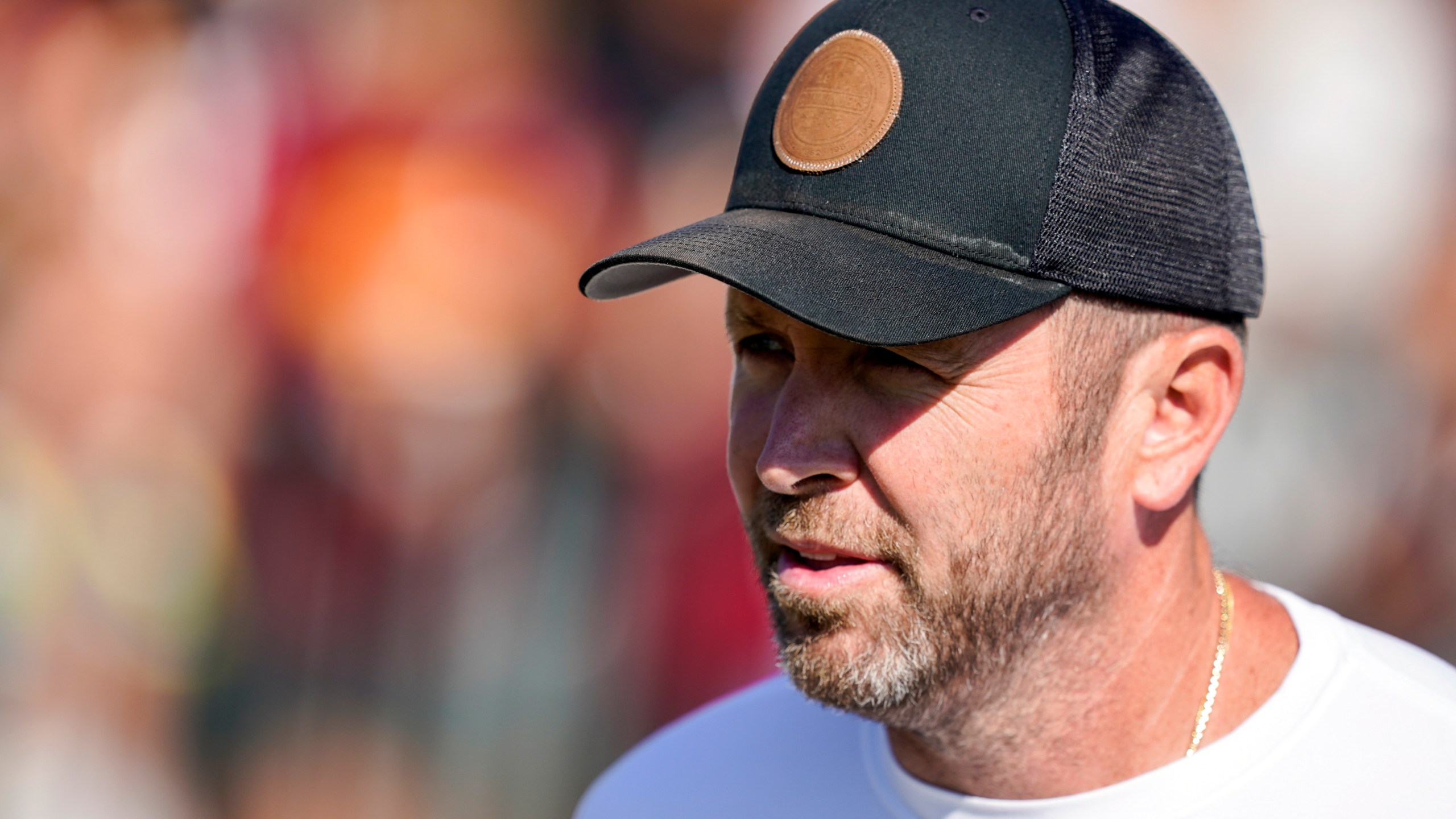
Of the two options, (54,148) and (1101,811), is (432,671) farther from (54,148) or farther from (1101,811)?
(1101,811)

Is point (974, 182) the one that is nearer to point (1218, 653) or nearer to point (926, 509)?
point (926, 509)

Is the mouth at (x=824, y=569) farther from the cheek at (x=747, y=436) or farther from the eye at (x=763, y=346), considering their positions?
the eye at (x=763, y=346)

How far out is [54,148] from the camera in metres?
4.06

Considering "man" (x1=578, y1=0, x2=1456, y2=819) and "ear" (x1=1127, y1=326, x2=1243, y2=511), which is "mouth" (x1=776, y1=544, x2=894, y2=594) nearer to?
"man" (x1=578, y1=0, x2=1456, y2=819)

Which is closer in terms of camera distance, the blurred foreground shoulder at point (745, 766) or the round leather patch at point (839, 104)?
the round leather patch at point (839, 104)

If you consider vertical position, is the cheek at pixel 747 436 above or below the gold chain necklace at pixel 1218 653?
above

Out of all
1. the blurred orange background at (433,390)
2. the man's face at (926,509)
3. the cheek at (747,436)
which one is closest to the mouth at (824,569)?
the man's face at (926,509)

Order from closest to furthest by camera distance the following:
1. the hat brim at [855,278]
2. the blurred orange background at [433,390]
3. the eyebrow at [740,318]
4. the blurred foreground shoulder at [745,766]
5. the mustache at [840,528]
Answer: the hat brim at [855,278] → the mustache at [840,528] → the eyebrow at [740,318] → the blurred foreground shoulder at [745,766] → the blurred orange background at [433,390]

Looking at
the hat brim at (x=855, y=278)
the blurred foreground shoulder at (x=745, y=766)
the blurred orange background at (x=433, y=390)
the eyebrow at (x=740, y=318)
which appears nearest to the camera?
the hat brim at (x=855, y=278)

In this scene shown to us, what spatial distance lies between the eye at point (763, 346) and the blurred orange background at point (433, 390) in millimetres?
2346

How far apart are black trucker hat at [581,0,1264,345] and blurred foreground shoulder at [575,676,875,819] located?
0.77 meters

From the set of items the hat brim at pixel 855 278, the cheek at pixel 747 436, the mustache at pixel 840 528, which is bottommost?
the mustache at pixel 840 528

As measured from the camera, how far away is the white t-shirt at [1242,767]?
5.15 feet

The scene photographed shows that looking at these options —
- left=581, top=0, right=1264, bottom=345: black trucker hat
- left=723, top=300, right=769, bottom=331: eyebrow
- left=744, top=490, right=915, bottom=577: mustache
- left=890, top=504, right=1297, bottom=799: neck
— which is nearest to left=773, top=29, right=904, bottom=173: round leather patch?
left=581, top=0, right=1264, bottom=345: black trucker hat
